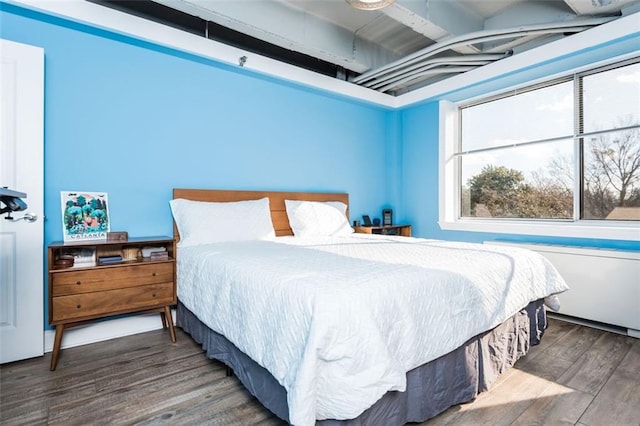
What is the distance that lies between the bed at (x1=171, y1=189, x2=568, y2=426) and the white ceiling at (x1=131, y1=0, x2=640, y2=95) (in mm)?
1743

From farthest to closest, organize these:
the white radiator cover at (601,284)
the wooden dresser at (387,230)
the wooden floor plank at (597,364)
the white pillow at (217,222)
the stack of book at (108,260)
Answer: the wooden dresser at (387,230) → the white pillow at (217,222) → the white radiator cover at (601,284) → the stack of book at (108,260) → the wooden floor plank at (597,364)

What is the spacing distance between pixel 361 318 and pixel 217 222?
5.95 ft

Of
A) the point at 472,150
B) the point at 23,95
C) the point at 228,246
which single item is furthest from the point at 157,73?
the point at 472,150

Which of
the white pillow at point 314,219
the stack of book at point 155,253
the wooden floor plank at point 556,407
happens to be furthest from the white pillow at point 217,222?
the wooden floor plank at point 556,407

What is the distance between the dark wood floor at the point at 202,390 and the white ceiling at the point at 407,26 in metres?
2.49

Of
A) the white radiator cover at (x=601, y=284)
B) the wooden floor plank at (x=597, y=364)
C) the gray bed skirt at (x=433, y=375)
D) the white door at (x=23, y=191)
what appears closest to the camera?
the gray bed skirt at (x=433, y=375)

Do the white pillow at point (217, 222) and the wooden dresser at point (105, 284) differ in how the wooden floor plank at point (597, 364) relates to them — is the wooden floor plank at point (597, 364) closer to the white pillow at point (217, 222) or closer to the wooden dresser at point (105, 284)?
the white pillow at point (217, 222)

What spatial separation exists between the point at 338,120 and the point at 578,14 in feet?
7.67

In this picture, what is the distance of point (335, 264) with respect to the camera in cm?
173

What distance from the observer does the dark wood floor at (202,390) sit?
155 centimetres

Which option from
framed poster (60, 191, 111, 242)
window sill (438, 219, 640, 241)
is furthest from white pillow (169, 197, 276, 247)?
window sill (438, 219, 640, 241)

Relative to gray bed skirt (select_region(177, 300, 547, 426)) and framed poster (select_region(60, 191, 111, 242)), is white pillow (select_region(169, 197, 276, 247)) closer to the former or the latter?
framed poster (select_region(60, 191, 111, 242))

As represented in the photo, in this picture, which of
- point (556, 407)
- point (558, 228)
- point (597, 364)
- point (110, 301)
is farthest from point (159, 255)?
point (558, 228)

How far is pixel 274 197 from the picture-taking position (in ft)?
11.0
